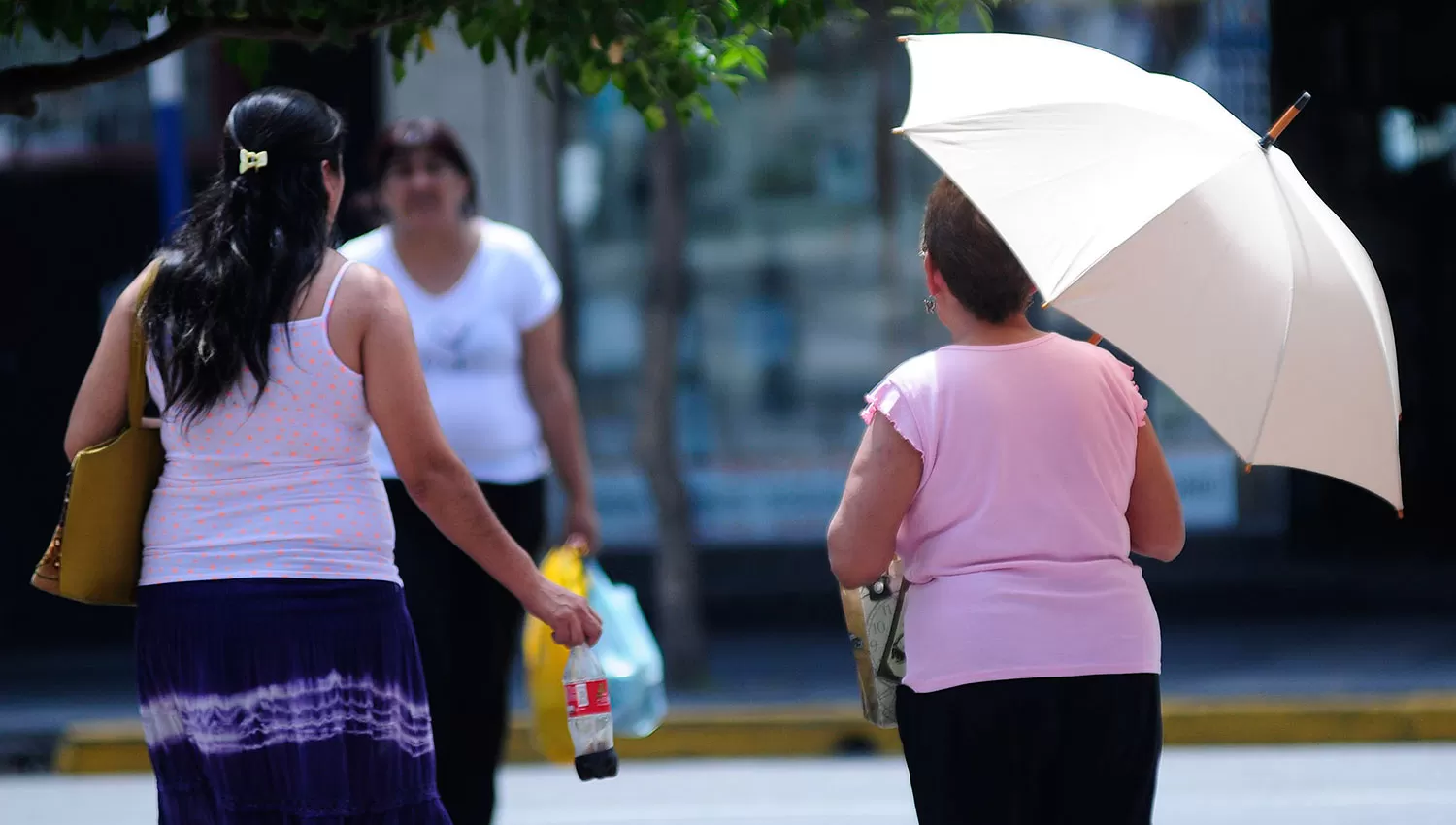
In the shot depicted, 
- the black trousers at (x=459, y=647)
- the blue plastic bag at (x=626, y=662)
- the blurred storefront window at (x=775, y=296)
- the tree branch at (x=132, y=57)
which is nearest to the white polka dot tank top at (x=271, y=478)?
the tree branch at (x=132, y=57)

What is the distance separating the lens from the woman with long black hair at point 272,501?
319 cm

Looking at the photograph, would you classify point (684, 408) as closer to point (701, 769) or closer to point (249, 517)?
point (701, 769)

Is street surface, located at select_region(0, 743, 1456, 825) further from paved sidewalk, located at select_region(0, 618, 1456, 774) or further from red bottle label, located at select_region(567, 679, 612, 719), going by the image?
red bottle label, located at select_region(567, 679, 612, 719)

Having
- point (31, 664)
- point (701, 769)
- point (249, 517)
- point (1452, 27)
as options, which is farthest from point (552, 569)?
point (1452, 27)

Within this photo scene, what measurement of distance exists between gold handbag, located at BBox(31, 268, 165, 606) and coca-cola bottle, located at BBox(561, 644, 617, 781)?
86cm

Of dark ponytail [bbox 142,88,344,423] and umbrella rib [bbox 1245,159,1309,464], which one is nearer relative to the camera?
umbrella rib [bbox 1245,159,1309,464]

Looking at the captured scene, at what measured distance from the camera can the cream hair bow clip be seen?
10.8ft

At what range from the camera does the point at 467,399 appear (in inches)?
193

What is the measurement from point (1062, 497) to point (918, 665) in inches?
13.9

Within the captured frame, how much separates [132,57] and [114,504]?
1006 mm

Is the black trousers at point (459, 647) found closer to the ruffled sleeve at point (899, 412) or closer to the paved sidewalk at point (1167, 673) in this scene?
the ruffled sleeve at point (899, 412)

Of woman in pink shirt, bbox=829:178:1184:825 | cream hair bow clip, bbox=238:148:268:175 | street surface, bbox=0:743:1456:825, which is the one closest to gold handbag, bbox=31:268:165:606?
cream hair bow clip, bbox=238:148:268:175

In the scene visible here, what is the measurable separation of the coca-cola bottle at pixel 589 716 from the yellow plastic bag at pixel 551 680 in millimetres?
1042

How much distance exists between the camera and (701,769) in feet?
27.0
